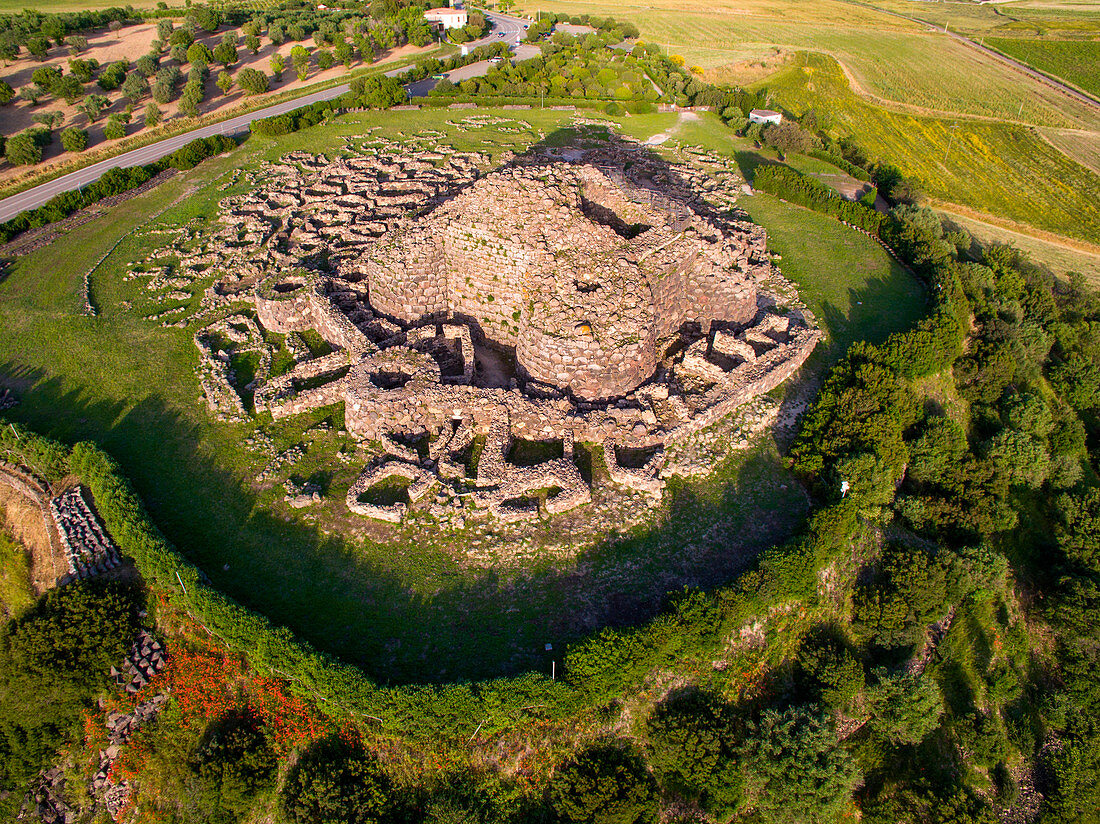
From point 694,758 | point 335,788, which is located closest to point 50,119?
point 335,788

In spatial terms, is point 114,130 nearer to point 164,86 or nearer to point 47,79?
point 164,86

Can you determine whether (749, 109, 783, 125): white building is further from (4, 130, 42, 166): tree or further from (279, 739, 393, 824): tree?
(4, 130, 42, 166): tree

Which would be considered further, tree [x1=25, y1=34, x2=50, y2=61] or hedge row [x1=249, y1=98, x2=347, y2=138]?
tree [x1=25, y1=34, x2=50, y2=61]

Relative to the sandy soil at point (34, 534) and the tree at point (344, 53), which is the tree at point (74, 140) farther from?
the sandy soil at point (34, 534)

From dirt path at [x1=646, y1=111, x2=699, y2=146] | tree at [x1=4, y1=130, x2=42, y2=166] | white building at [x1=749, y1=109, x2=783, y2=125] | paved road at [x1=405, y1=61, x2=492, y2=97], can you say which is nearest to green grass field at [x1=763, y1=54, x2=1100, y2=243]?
white building at [x1=749, y1=109, x2=783, y2=125]

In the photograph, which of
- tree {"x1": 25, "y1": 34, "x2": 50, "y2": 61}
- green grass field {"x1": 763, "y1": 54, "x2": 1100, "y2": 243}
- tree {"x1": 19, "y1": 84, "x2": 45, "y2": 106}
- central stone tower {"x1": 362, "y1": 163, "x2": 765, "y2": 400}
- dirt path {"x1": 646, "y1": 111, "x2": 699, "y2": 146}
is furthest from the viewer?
tree {"x1": 25, "y1": 34, "x2": 50, "y2": 61}

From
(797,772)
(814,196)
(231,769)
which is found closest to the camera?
(231,769)

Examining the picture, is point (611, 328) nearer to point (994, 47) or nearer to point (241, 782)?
point (241, 782)
